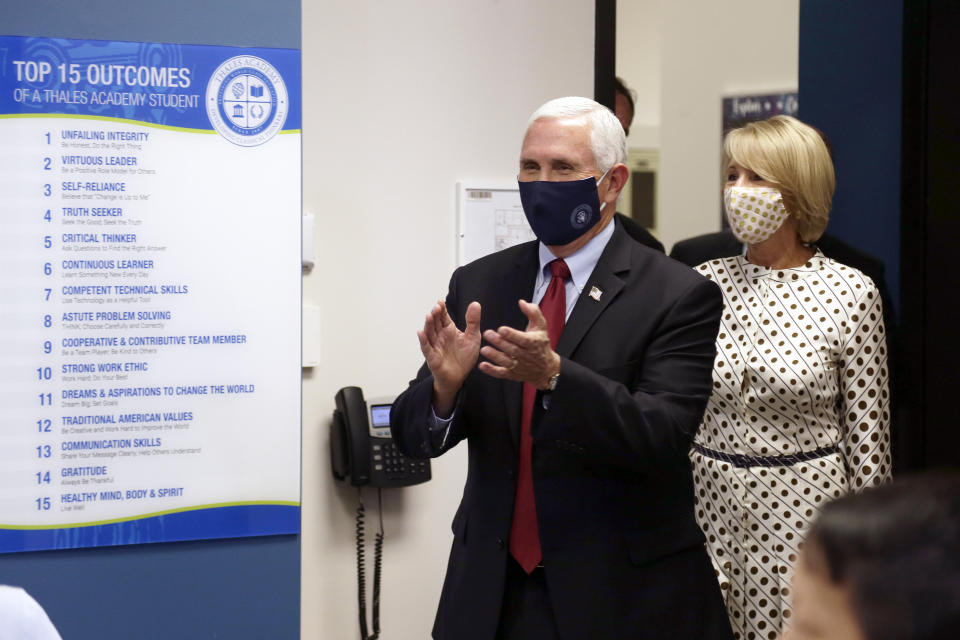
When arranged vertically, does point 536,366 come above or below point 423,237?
below

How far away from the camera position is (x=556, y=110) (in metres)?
1.77

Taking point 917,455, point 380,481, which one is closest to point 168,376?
point 380,481

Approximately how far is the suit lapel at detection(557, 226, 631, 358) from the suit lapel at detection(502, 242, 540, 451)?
0.31ft

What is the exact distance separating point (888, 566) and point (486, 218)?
2365 millimetres

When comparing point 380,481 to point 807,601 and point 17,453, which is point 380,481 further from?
point 807,601

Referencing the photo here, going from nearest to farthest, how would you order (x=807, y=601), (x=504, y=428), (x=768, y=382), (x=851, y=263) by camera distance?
(x=807, y=601), (x=504, y=428), (x=768, y=382), (x=851, y=263)

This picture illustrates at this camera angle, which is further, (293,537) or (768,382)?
(293,537)

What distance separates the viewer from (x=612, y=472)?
166cm

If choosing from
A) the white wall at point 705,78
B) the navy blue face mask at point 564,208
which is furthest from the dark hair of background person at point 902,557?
the white wall at point 705,78

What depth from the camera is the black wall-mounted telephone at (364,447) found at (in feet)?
8.95

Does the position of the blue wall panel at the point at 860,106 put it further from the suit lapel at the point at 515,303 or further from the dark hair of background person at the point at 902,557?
the dark hair of background person at the point at 902,557

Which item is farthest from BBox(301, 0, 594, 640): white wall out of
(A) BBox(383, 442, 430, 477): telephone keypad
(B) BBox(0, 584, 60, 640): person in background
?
(B) BBox(0, 584, 60, 640): person in background

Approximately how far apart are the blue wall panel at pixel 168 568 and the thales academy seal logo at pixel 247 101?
2.6 inches

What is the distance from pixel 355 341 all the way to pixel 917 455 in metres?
1.63
